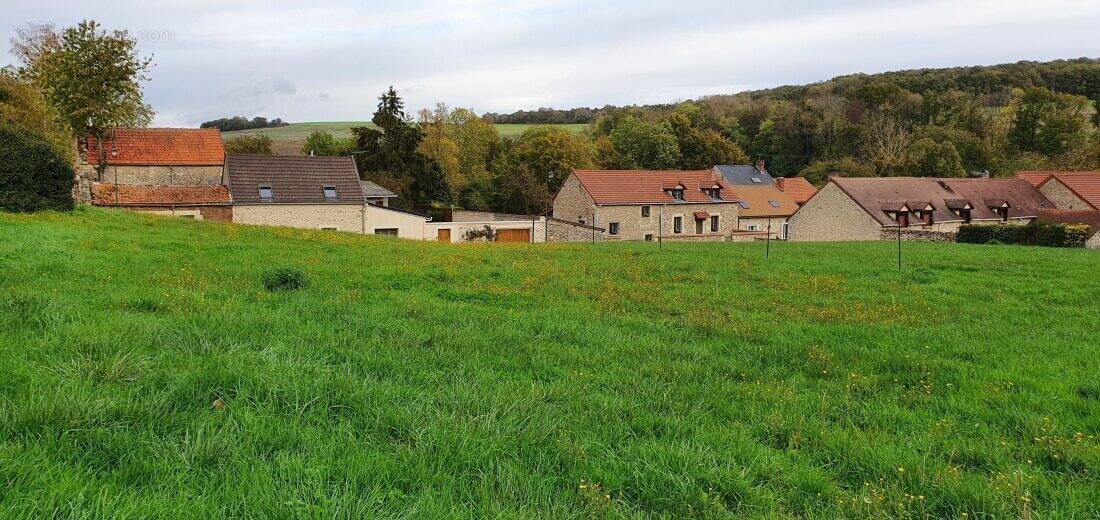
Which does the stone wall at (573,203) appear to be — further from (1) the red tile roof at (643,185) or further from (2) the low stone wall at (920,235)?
(2) the low stone wall at (920,235)

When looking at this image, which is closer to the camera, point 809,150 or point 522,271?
point 522,271

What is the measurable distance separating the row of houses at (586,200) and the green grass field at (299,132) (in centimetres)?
3482

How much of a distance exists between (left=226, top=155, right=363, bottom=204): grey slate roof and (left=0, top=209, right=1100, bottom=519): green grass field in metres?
30.9

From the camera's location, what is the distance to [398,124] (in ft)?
187

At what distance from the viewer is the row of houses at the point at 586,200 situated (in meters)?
39.0

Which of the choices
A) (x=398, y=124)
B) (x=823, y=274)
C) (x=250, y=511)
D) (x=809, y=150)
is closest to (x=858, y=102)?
(x=809, y=150)

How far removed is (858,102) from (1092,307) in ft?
311

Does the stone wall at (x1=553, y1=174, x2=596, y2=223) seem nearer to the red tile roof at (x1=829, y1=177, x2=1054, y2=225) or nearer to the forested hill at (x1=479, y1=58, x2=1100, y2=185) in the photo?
the red tile roof at (x1=829, y1=177, x2=1054, y2=225)

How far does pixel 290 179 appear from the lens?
40.2 m

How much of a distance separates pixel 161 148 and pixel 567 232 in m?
28.0

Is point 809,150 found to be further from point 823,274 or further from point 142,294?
point 142,294

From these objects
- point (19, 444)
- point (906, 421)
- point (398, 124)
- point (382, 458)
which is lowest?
point (906, 421)

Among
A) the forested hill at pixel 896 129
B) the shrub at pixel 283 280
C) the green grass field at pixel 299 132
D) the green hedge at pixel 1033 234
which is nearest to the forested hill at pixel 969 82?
the forested hill at pixel 896 129

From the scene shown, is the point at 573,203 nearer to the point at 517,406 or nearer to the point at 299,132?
the point at 517,406
